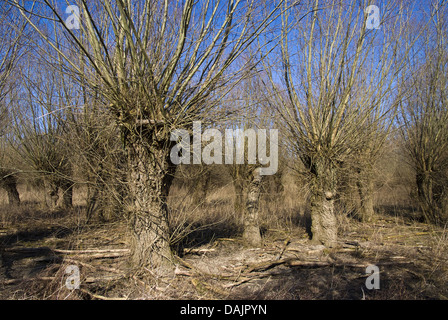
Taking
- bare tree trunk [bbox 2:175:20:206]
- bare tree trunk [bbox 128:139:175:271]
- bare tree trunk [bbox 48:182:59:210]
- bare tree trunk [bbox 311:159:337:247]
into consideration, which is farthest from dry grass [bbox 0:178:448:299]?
bare tree trunk [bbox 2:175:20:206]

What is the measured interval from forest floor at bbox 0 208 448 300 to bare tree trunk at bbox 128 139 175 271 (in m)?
0.24

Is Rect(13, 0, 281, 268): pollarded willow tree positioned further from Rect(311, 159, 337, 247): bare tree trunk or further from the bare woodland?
Rect(311, 159, 337, 247): bare tree trunk

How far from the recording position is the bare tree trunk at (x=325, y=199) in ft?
19.5

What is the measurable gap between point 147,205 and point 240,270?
1.79m

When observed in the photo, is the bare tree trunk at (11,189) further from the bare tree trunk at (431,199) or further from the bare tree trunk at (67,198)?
the bare tree trunk at (431,199)

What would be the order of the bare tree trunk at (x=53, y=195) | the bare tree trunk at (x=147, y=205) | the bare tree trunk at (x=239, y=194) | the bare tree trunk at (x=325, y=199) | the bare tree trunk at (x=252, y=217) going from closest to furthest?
the bare tree trunk at (x=147, y=205) → the bare tree trunk at (x=325, y=199) → the bare tree trunk at (x=252, y=217) → the bare tree trunk at (x=239, y=194) → the bare tree trunk at (x=53, y=195)

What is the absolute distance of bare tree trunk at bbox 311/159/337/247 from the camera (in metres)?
5.96

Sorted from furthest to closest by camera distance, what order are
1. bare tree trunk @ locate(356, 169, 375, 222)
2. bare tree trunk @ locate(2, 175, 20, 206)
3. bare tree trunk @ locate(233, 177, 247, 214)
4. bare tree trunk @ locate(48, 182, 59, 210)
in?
bare tree trunk @ locate(2, 175, 20, 206), bare tree trunk @ locate(48, 182, 59, 210), bare tree trunk @ locate(233, 177, 247, 214), bare tree trunk @ locate(356, 169, 375, 222)

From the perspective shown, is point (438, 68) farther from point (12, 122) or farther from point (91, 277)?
point (12, 122)

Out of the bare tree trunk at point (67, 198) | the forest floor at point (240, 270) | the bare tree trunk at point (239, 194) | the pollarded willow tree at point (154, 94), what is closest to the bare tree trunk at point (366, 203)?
the forest floor at point (240, 270)

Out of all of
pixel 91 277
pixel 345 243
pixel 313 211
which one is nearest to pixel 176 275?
pixel 91 277

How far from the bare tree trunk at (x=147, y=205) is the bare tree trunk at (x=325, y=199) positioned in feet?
11.0

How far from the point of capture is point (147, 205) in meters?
4.25

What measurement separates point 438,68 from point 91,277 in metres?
10.00
